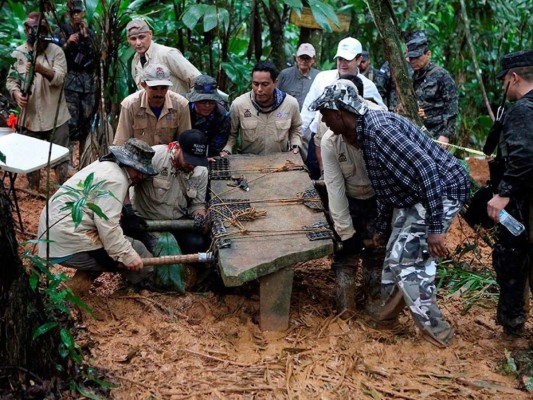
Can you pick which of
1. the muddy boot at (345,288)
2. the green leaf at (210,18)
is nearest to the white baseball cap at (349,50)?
the green leaf at (210,18)

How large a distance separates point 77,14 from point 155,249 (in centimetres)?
324

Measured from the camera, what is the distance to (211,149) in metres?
6.36

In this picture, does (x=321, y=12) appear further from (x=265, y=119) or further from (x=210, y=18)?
(x=265, y=119)

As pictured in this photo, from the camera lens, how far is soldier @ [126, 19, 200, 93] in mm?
6500

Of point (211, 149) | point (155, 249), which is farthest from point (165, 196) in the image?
point (211, 149)

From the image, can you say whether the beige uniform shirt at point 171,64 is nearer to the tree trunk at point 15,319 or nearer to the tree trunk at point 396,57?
the tree trunk at point 396,57

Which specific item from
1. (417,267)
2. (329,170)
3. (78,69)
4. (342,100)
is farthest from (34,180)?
(417,267)

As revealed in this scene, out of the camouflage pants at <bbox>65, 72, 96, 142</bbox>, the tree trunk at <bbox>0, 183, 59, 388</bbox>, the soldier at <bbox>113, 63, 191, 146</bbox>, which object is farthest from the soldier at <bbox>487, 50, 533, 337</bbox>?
the camouflage pants at <bbox>65, 72, 96, 142</bbox>

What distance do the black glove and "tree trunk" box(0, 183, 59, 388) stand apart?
1612 mm

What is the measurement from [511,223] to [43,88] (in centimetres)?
504

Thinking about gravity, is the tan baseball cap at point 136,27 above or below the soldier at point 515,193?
above

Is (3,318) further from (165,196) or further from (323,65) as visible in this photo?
(323,65)

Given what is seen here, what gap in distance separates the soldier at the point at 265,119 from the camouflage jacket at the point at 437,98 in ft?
6.18

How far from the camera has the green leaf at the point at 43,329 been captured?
360 centimetres
